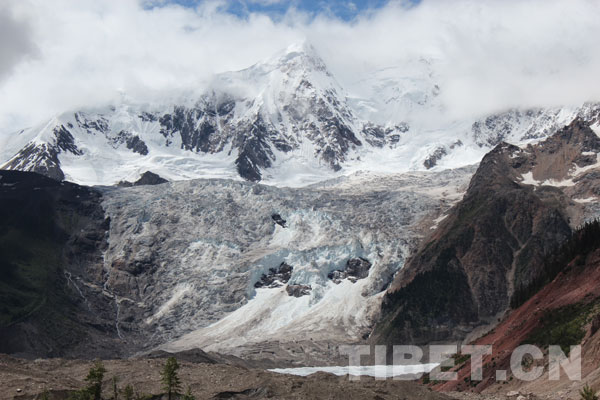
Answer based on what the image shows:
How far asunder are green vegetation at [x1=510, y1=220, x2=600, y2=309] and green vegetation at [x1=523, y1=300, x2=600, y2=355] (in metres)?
17.3

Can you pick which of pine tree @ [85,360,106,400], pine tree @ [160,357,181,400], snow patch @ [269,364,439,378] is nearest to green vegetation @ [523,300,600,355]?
pine tree @ [160,357,181,400]

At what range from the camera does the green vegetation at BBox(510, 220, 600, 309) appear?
113 metres

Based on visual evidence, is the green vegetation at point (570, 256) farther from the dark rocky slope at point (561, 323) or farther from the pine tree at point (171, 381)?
the pine tree at point (171, 381)

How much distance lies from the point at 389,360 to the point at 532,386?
12704 cm

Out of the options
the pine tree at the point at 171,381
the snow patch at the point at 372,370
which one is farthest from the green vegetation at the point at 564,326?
the snow patch at the point at 372,370

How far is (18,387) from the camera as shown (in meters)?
66.4

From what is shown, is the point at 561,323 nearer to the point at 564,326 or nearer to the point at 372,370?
the point at 564,326

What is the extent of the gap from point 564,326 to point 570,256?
41.5m

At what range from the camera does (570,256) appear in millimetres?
124000

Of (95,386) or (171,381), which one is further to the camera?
(171,381)

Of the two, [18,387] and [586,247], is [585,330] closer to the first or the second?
[586,247]

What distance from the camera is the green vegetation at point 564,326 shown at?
79438 millimetres

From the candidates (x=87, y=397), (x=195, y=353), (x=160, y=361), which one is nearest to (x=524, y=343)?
(x=160, y=361)

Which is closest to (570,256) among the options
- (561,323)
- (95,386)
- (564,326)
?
(561,323)
